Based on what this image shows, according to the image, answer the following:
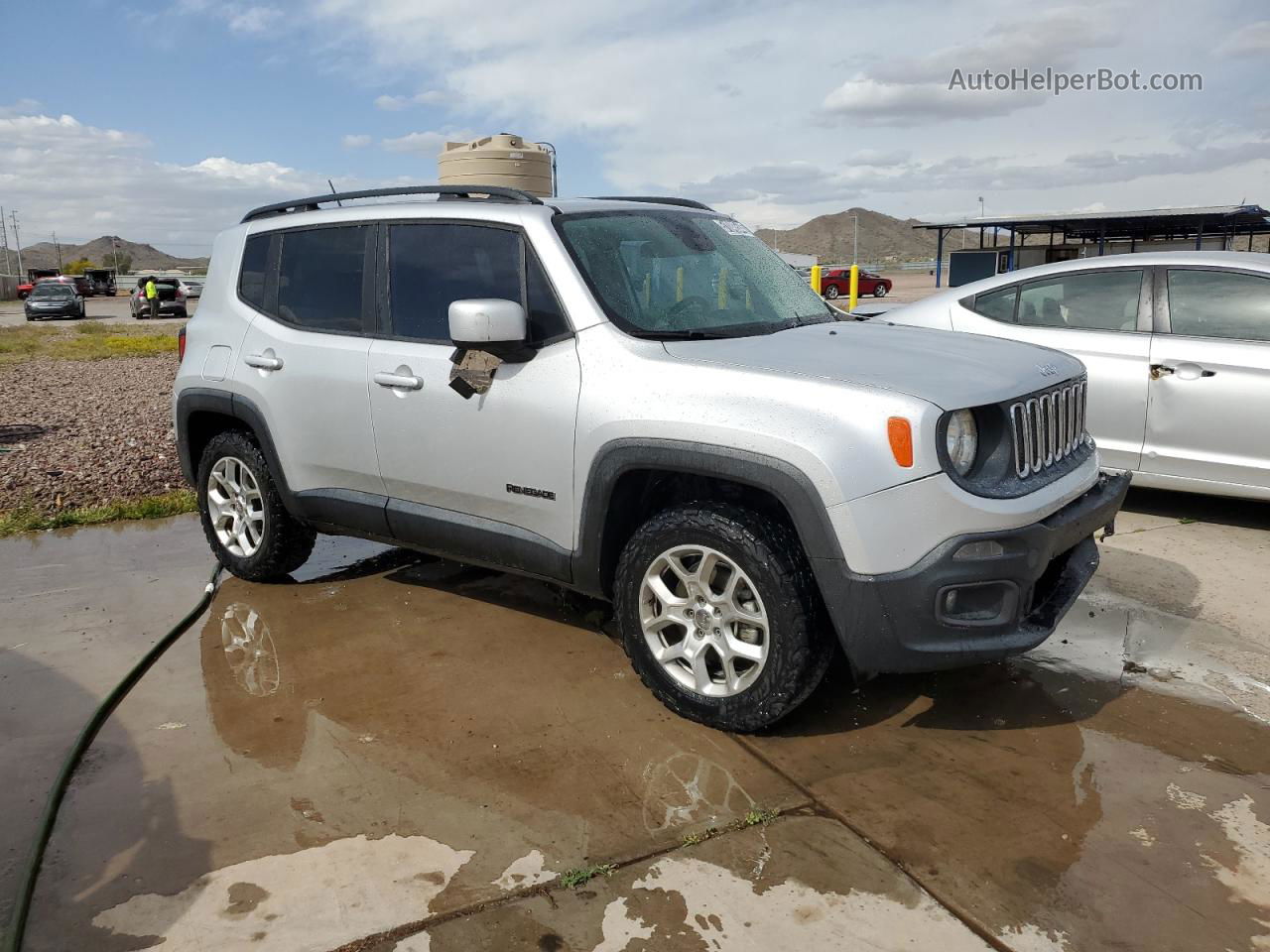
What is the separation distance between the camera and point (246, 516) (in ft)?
17.6

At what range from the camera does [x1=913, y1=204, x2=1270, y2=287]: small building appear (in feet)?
96.3

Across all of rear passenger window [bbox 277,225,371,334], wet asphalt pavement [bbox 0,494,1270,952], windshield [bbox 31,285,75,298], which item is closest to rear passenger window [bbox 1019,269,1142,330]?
wet asphalt pavement [bbox 0,494,1270,952]

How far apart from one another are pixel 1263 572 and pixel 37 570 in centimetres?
645

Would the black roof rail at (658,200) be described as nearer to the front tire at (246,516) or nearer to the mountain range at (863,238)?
the front tire at (246,516)

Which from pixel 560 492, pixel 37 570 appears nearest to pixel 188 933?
pixel 560 492

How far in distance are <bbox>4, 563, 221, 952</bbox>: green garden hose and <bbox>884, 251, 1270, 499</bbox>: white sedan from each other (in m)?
5.01

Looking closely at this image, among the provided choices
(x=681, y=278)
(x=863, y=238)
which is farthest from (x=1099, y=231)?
(x=863, y=238)

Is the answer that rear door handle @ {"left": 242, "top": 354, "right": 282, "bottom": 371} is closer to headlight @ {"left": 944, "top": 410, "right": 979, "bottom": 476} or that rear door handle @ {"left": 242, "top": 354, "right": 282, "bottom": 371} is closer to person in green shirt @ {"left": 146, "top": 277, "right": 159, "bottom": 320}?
headlight @ {"left": 944, "top": 410, "right": 979, "bottom": 476}

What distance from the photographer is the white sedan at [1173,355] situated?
5.79 metres

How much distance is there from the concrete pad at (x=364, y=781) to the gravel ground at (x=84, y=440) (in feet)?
10.6

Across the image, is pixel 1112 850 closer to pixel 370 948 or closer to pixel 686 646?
pixel 686 646

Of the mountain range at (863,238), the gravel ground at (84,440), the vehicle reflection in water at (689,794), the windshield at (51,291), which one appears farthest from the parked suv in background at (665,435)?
the mountain range at (863,238)

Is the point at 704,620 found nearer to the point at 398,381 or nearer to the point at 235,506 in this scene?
the point at 398,381

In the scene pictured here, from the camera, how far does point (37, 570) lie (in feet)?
19.0
